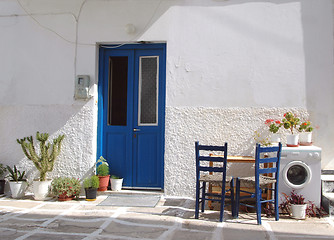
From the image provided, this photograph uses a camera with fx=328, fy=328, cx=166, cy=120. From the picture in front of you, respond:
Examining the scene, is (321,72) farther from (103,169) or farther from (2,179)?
(2,179)

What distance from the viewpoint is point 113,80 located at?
19.4 ft

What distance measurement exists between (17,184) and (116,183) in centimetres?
164

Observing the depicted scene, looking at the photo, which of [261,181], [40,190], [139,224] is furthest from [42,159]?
[261,181]

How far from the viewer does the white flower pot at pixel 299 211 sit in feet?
14.5

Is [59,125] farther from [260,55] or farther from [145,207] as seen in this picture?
[260,55]

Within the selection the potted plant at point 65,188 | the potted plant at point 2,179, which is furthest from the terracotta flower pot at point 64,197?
the potted plant at point 2,179

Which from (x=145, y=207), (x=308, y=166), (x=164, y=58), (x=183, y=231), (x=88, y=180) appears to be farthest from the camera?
(x=164, y=58)

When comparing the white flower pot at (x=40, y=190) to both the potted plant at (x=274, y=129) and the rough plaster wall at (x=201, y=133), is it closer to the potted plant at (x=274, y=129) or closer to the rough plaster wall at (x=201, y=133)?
the rough plaster wall at (x=201, y=133)

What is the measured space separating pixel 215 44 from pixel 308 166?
7.83ft

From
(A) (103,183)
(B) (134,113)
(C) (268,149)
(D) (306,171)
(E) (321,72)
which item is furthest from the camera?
(B) (134,113)

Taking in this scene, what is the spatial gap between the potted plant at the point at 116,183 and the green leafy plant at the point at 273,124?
2.60 m

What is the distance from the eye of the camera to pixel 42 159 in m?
5.39

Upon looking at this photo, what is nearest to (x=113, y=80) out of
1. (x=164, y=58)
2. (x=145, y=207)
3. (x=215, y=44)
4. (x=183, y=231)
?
(x=164, y=58)

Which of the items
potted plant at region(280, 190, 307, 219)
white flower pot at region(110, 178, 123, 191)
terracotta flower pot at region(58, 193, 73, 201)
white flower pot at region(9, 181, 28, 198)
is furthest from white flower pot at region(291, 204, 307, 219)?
white flower pot at region(9, 181, 28, 198)
